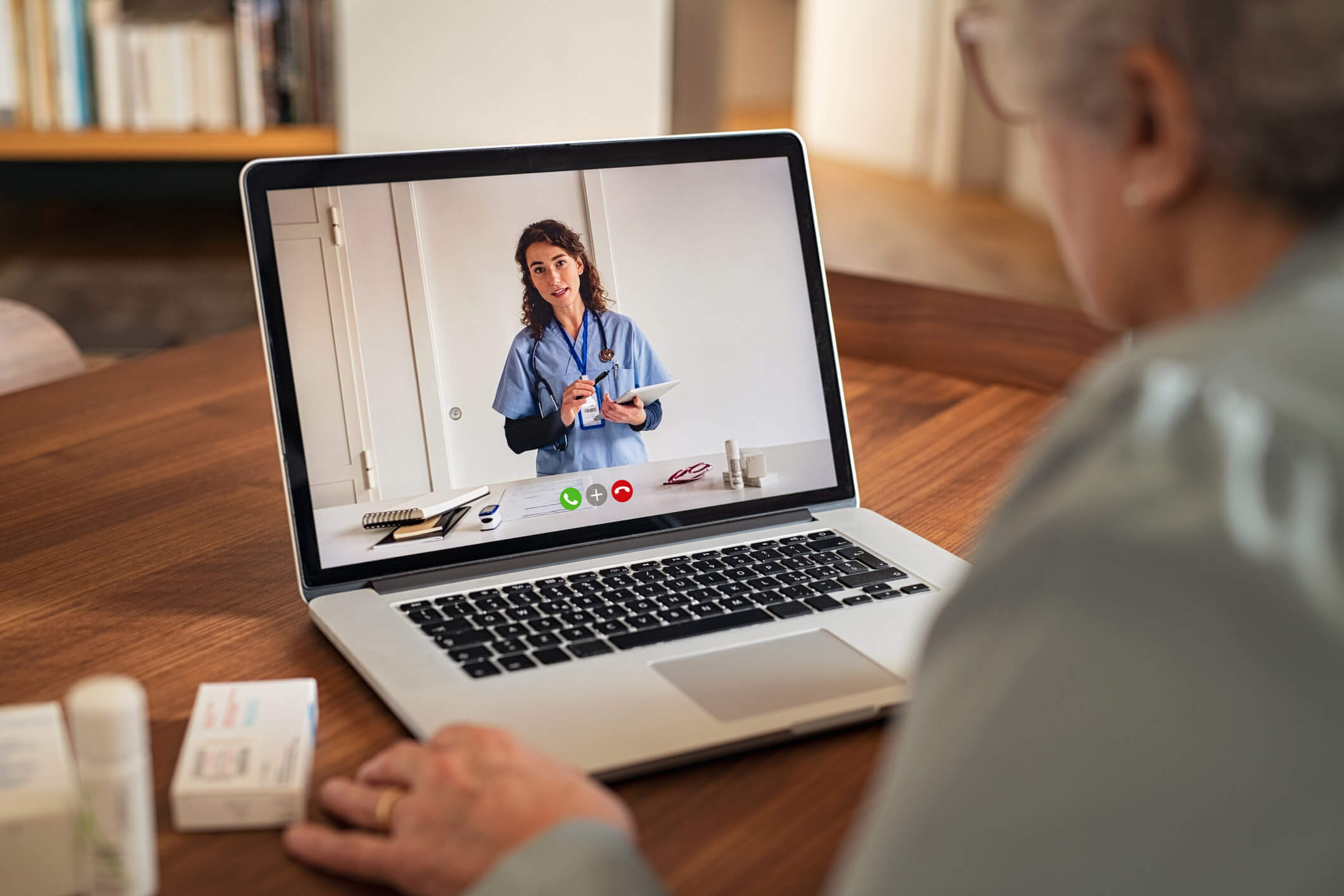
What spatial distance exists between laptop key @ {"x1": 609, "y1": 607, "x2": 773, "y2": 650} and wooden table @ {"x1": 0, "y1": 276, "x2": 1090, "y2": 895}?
116mm

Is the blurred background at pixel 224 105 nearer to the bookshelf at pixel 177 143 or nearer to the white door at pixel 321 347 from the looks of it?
the bookshelf at pixel 177 143

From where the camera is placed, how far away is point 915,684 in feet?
1.49

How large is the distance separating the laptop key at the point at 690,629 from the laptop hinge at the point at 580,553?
12 cm

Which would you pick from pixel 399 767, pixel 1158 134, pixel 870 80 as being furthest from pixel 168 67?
pixel 870 80

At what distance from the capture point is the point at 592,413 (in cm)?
93

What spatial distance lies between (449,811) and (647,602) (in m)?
0.26

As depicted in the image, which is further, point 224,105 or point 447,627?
point 224,105

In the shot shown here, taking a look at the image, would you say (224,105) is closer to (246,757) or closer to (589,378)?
(589,378)

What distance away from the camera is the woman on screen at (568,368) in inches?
35.9

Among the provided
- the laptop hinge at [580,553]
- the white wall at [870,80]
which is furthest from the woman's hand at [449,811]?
the white wall at [870,80]

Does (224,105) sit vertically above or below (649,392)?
above

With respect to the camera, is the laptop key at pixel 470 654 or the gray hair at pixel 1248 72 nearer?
the gray hair at pixel 1248 72

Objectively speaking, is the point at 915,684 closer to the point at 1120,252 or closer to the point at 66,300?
the point at 1120,252

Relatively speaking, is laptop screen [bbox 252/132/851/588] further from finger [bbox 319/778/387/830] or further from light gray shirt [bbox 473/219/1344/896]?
light gray shirt [bbox 473/219/1344/896]
